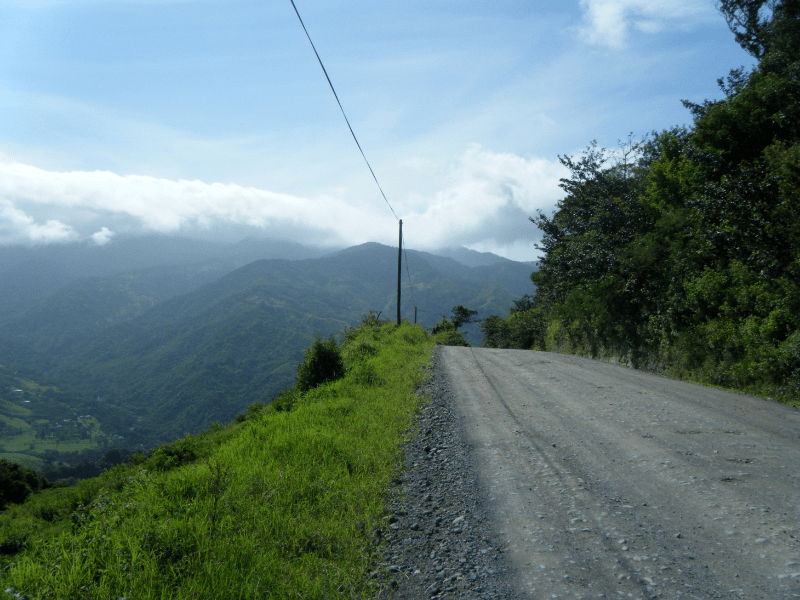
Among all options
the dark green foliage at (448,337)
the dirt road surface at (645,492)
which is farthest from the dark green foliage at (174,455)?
the dark green foliage at (448,337)

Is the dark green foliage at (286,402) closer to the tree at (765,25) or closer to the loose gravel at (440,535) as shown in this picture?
the loose gravel at (440,535)

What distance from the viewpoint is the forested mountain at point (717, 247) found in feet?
32.2

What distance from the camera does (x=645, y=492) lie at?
4.97 meters

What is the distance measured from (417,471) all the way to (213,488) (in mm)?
2862

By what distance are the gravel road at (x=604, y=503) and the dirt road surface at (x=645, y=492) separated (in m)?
0.02

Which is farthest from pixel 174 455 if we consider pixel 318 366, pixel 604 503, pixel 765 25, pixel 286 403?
pixel 765 25

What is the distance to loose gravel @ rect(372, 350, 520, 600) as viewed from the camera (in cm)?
364

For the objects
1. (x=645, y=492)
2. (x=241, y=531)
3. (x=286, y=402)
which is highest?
(x=645, y=492)

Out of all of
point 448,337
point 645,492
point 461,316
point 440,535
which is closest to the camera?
point 440,535

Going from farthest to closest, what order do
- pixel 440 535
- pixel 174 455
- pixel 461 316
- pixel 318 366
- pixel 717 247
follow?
pixel 461 316 → pixel 318 366 → pixel 717 247 → pixel 174 455 → pixel 440 535

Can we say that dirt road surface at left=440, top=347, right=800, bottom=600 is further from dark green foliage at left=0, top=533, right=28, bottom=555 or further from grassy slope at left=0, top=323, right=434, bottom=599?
dark green foliage at left=0, top=533, right=28, bottom=555

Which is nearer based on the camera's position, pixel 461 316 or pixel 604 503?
pixel 604 503

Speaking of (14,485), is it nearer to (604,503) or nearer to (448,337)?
(448,337)

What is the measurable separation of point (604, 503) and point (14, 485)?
5033cm
